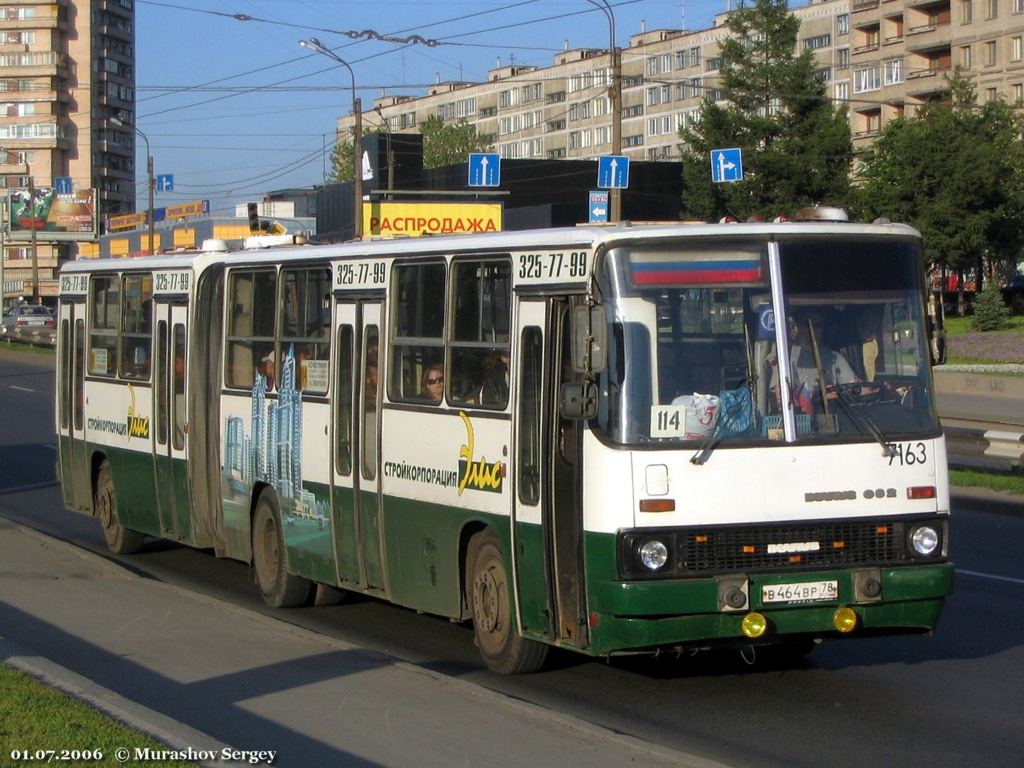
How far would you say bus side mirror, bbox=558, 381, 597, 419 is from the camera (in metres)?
7.95

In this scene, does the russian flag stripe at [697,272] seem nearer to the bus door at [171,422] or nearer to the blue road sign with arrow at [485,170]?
the bus door at [171,422]

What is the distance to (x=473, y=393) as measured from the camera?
367 inches

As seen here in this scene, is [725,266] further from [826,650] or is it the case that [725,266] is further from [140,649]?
[140,649]

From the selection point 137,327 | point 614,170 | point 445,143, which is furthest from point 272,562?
point 445,143

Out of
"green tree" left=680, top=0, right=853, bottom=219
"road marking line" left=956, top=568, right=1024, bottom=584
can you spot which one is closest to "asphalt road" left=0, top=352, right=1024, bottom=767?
"road marking line" left=956, top=568, right=1024, bottom=584

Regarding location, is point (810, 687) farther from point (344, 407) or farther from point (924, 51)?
point (924, 51)

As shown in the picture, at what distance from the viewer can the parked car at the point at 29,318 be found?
69188 mm

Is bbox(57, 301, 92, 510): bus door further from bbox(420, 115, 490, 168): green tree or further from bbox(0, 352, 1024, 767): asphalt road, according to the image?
bbox(420, 115, 490, 168): green tree

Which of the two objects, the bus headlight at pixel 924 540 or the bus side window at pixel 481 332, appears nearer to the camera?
the bus headlight at pixel 924 540

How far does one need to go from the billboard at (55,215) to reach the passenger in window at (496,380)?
102245 millimetres

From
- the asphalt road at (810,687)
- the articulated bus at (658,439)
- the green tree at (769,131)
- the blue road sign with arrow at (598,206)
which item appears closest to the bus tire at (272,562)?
the asphalt road at (810,687)

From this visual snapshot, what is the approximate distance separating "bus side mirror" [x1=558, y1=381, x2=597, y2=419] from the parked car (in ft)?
202

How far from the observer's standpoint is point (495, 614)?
362 inches

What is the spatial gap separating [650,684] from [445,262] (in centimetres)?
283
